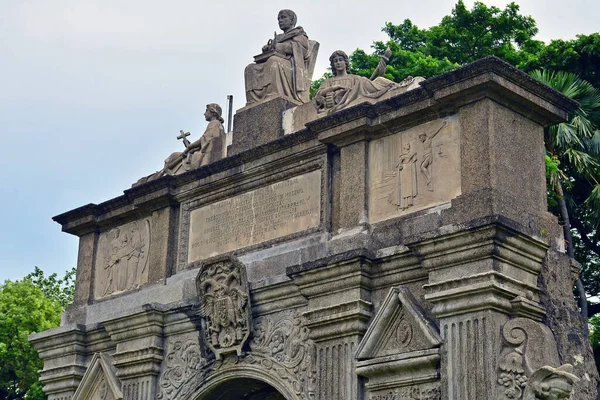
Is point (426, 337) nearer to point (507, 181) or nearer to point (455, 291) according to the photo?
point (455, 291)

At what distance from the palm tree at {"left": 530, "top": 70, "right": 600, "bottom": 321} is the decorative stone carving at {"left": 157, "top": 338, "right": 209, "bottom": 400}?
22.6 feet

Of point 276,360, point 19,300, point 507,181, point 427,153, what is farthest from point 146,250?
point 19,300

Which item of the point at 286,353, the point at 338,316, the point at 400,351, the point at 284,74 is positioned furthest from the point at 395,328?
the point at 284,74

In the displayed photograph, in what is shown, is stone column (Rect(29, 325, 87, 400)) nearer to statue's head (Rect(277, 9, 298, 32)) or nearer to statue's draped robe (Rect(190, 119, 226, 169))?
statue's draped robe (Rect(190, 119, 226, 169))

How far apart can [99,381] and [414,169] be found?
17.1 feet

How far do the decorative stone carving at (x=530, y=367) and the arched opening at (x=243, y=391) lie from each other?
11.2 feet

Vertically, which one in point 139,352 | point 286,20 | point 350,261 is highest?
point 286,20

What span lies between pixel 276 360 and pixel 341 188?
77.1 inches

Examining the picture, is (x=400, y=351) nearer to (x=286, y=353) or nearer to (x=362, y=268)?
(x=362, y=268)

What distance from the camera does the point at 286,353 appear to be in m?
11.5

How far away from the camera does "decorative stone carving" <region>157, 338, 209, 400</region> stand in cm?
1246

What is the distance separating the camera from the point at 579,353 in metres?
10.5

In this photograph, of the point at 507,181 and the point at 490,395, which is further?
the point at 507,181

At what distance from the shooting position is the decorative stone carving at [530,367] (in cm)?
936
